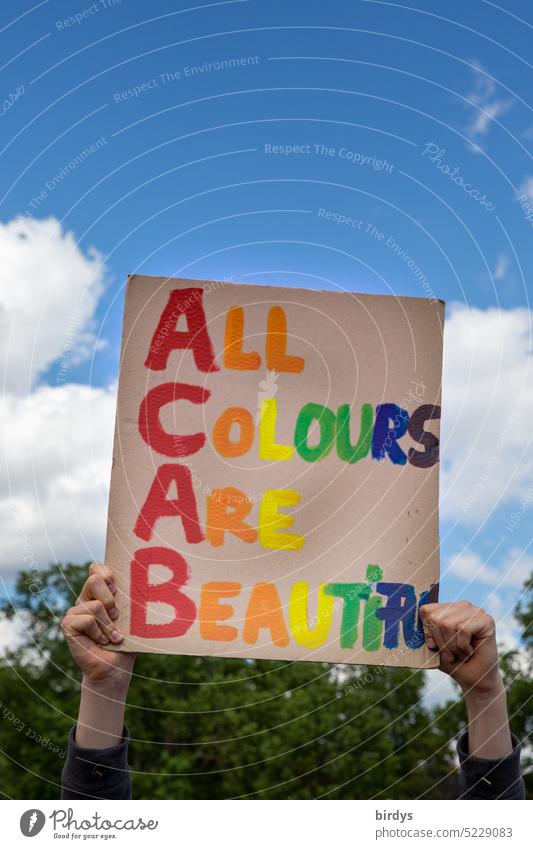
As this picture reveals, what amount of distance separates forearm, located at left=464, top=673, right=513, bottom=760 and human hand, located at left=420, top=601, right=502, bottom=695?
23 millimetres

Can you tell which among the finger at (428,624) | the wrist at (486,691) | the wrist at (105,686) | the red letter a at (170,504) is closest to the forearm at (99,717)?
the wrist at (105,686)

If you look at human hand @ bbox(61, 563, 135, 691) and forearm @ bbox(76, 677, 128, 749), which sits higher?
human hand @ bbox(61, 563, 135, 691)

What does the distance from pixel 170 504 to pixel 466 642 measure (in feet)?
5.93

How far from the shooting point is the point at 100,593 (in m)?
4.50

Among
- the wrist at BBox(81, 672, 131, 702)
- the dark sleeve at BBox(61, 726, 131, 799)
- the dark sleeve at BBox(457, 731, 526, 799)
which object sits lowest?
the dark sleeve at BBox(61, 726, 131, 799)

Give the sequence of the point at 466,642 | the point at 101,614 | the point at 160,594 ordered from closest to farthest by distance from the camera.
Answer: the point at 466,642 → the point at 101,614 → the point at 160,594

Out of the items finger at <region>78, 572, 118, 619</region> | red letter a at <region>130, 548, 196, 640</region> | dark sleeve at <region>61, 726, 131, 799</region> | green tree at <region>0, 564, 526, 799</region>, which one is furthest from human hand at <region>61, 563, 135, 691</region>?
green tree at <region>0, 564, 526, 799</region>

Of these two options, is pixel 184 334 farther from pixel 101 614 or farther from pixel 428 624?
pixel 428 624

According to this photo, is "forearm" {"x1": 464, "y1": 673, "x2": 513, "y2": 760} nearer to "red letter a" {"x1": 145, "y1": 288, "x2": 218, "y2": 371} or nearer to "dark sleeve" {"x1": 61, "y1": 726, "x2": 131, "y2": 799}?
"dark sleeve" {"x1": 61, "y1": 726, "x2": 131, "y2": 799}

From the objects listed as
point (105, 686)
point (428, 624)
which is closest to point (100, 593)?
point (105, 686)

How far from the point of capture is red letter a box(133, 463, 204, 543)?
4707 millimetres

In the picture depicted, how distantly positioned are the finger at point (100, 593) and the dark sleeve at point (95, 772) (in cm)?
72

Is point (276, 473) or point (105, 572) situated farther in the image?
point (276, 473)
